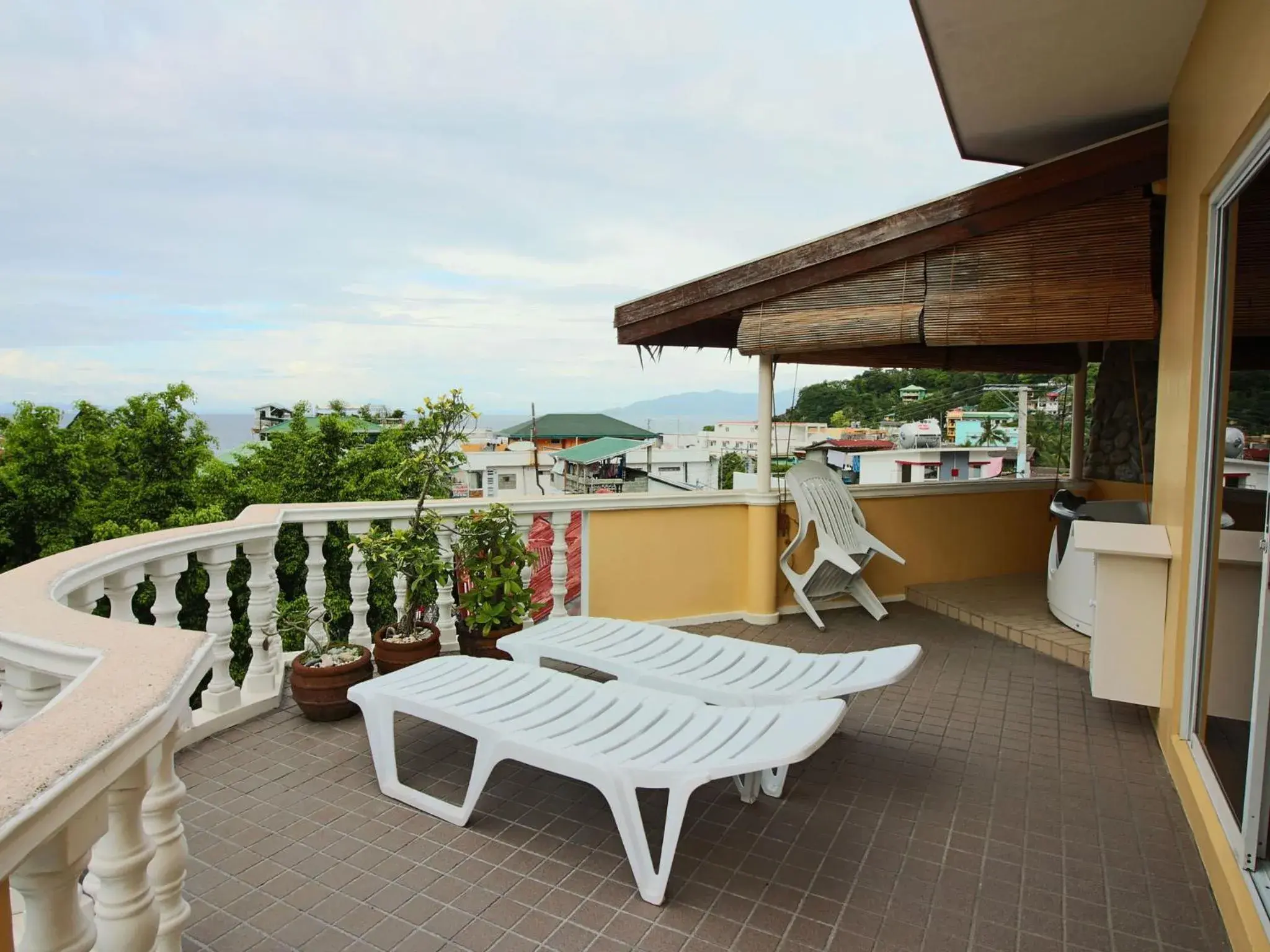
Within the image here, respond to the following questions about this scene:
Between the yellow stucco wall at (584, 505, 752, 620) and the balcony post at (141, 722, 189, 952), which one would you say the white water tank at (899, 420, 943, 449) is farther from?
the balcony post at (141, 722, 189, 952)

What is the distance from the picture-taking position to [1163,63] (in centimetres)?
356

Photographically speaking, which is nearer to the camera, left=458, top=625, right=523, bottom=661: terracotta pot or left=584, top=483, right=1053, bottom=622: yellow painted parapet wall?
left=458, top=625, right=523, bottom=661: terracotta pot

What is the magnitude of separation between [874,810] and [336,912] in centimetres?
181

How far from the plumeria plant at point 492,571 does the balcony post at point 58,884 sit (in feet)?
9.45

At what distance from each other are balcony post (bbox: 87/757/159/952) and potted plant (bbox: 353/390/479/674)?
2315 millimetres

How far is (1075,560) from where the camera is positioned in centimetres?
480

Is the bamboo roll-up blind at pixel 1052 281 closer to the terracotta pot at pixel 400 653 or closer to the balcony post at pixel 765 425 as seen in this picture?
the balcony post at pixel 765 425

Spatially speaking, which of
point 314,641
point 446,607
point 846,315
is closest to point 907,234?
point 846,315

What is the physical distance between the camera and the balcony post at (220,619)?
3285 mm

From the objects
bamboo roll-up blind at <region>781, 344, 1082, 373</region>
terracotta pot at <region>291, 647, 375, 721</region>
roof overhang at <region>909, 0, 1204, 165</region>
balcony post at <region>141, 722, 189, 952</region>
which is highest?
roof overhang at <region>909, 0, 1204, 165</region>

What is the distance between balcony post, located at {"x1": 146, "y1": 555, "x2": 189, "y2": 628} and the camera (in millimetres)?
2943

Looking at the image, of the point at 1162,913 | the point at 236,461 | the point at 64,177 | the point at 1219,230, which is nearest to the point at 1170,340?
the point at 1219,230

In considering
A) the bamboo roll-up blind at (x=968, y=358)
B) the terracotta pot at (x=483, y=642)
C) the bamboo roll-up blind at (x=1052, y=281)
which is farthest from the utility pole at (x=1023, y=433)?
the terracotta pot at (x=483, y=642)

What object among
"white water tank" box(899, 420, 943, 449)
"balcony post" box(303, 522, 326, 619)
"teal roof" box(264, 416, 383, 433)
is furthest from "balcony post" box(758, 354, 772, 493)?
"teal roof" box(264, 416, 383, 433)
